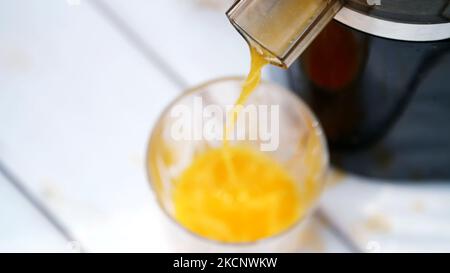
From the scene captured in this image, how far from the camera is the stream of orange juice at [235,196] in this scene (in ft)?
1.84

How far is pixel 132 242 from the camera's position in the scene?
0.58m

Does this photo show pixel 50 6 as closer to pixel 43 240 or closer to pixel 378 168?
pixel 43 240

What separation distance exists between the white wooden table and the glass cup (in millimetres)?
40

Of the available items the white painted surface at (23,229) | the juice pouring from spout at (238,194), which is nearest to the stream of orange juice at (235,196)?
the juice pouring from spout at (238,194)

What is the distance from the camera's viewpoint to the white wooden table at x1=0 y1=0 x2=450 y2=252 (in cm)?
59

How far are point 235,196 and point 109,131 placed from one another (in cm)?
12

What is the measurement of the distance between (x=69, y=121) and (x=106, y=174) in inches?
2.3

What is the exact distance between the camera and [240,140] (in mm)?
588

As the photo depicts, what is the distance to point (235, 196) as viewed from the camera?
0.57 meters

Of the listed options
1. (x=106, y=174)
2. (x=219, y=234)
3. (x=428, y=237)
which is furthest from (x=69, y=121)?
(x=428, y=237)

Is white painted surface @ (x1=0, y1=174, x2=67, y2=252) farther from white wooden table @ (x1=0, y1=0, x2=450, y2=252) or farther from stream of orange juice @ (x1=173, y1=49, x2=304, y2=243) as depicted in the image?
stream of orange juice @ (x1=173, y1=49, x2=304, y2=243)

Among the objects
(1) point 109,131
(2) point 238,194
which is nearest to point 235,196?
(2) point 238,194

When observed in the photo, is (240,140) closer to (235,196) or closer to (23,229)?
(235,196)

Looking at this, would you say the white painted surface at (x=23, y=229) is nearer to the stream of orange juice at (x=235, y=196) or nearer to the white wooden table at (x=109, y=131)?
the white wooden table at (x=109, y=131)
